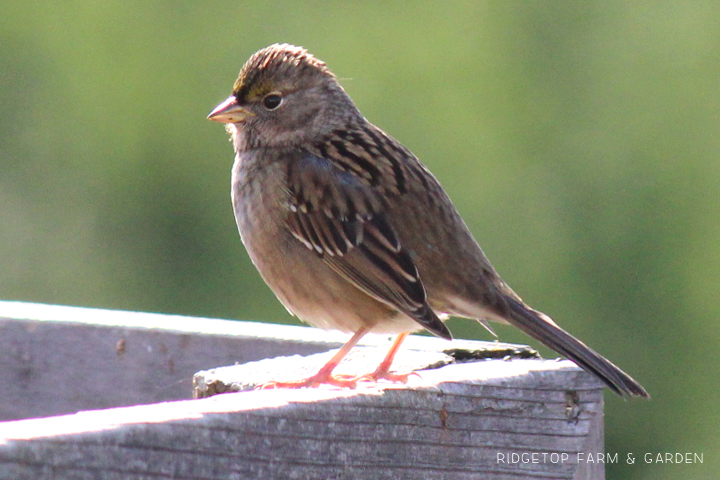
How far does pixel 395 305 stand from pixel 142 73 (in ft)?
47.4

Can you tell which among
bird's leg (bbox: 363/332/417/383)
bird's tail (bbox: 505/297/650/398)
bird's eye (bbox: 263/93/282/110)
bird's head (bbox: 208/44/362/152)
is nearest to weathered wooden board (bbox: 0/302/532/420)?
bird's leg (bbox: 363/332/417/383)

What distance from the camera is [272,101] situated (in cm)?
440

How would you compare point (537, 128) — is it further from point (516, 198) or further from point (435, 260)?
point (435, 260)

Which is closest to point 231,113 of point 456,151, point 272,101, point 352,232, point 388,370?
point 272,101

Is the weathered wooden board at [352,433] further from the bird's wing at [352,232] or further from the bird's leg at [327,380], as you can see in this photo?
the bird's wing at [352,232]

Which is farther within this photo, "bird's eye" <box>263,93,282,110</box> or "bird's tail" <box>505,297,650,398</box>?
"bird's eye" <box>263,93,282,110</box>

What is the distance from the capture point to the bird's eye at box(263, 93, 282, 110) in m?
4.38

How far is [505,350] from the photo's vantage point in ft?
11.1

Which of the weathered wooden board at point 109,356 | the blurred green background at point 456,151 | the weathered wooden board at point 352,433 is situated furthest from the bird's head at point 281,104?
the blurred green background at point 456,151

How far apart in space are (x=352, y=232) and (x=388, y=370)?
2.14 ft

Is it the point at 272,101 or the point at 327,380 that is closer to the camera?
the point at 327,380

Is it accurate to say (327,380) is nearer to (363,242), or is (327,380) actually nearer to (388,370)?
(388,370)

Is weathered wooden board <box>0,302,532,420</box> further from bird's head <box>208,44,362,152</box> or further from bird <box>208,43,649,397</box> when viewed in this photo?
bird's head <box>208,44,362,152</box>

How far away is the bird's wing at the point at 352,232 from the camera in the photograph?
3.73 m
